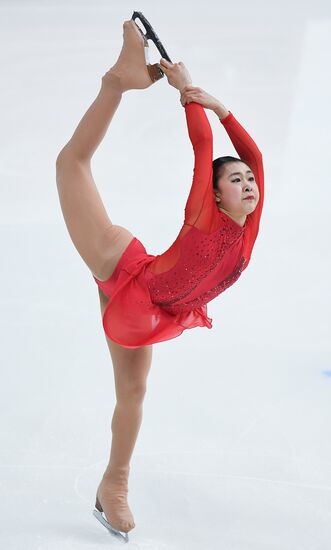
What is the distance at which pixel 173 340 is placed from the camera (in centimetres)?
351

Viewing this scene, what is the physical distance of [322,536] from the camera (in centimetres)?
241

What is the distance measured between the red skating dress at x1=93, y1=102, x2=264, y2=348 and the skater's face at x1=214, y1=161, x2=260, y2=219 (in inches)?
1.2

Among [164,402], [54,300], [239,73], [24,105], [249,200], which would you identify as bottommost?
[164,402]

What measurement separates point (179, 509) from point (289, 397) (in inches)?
29.4

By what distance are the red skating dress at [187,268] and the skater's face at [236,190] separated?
3 centimetres

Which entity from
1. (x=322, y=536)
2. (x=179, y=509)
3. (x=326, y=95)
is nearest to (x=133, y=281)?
(x=179, y=509)

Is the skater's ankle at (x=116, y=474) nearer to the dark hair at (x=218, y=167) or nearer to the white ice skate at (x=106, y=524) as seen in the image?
the white ice skate at (x=106, y=524)

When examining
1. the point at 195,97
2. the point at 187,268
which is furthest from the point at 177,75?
the point at 187,268

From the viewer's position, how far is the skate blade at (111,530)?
7.81ft

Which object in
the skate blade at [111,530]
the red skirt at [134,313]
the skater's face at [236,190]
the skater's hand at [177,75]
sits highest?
the skater's hand at [177,75]

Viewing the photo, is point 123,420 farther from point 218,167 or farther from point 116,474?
point 218,167

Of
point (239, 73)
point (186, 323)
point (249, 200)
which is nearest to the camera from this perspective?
point (249, 200)

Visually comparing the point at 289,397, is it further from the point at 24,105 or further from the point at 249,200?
the point at 24,105

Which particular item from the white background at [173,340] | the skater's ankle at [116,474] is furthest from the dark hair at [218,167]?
the white background at [173,340]
